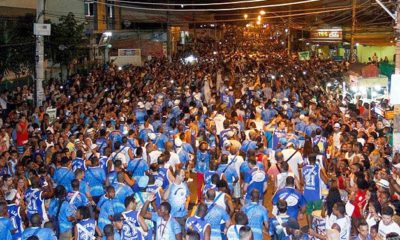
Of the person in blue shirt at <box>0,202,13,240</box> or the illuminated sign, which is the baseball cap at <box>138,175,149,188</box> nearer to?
the person in blue shirt at <box>0,202,13,240</box>

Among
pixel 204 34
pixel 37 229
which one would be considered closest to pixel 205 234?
pixel 37 229

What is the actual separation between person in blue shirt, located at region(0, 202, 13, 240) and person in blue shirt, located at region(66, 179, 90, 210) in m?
1.06

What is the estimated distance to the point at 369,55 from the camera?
1518 inches

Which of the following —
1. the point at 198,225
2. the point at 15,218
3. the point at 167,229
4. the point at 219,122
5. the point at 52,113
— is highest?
the point at 52,113

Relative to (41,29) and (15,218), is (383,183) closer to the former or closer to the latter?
(15,218)

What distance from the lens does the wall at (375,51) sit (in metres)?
36.1

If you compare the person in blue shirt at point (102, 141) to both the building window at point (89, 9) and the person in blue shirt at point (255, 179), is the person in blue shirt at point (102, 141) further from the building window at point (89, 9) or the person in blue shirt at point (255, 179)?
the building window at point (89, 9)

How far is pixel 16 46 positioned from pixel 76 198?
1516 cm

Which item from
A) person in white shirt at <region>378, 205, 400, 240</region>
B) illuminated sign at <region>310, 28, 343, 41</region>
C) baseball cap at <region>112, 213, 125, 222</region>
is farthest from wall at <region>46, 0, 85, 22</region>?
person in white shirt at <region>378, 205, 400, 240</region>

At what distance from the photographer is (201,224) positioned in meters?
7.23

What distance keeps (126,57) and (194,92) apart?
55.5 feet

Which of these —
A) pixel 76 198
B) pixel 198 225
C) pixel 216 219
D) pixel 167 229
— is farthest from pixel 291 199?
pixel 76 198

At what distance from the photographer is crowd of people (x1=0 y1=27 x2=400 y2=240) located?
295 inches

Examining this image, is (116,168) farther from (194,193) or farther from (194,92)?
(194,92)
